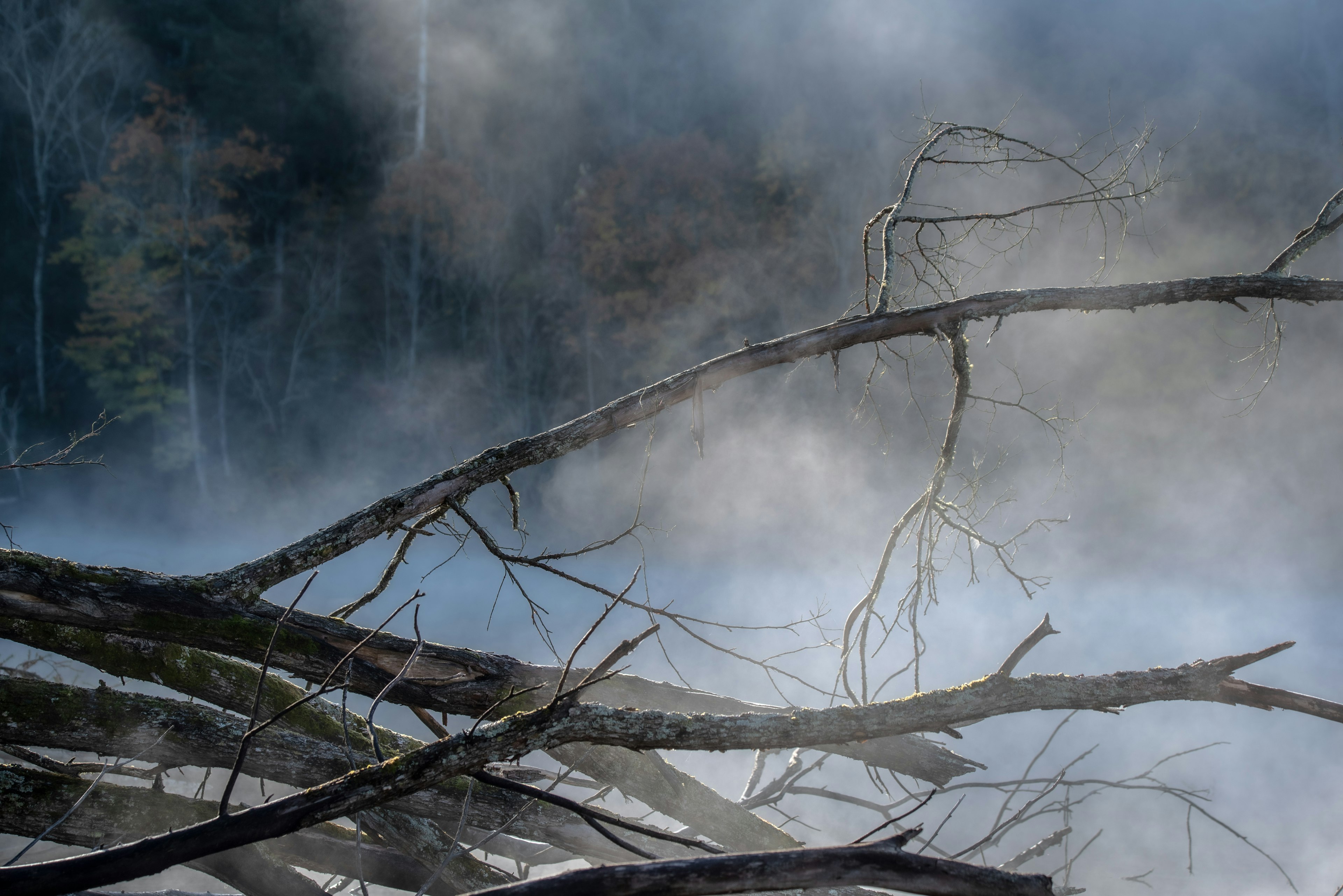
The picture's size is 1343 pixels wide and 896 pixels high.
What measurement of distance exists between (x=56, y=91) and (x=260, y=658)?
47.3 ft

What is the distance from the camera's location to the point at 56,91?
1183 centimetres

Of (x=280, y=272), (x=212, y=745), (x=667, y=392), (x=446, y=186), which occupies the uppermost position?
(x=446, y=186)

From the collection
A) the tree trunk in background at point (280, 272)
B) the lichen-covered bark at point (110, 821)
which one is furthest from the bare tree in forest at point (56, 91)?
the lichen-covered bark at point (110, 821)

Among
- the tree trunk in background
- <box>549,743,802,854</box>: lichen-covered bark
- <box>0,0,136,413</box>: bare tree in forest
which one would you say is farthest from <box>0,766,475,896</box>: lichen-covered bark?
<box>0,0,136,413</box>: bare tree in forest

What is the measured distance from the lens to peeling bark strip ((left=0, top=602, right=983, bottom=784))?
186 centimetres

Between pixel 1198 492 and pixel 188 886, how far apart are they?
10.8 meters

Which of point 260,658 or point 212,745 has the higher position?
point 260,658

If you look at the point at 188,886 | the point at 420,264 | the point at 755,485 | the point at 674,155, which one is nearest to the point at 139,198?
the point at 420,264

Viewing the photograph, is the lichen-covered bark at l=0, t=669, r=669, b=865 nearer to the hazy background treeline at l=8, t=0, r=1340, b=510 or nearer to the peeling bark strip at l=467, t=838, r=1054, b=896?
the peeling bark strip at l=467, t=838, r=1054, b=896

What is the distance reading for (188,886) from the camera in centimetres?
431

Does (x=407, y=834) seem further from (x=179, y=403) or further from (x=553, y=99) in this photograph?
(x=553, y=99)

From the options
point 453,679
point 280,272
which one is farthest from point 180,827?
point 280,272

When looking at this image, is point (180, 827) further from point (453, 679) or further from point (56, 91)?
point (56, 91)

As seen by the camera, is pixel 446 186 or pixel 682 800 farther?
pixel 446 186
